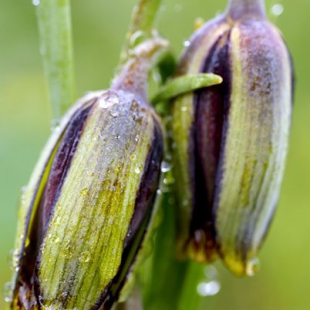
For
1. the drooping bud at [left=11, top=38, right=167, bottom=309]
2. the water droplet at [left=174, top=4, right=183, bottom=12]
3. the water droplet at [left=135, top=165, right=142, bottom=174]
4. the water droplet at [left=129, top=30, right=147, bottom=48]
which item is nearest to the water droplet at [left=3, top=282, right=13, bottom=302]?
the drooping bud at [left=11, top=38, right=167, bottom=309]

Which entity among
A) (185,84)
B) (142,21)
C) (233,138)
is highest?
(142,21)

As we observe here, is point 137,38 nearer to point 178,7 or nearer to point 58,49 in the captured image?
point 58,49

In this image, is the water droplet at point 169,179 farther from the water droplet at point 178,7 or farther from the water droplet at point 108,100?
the water droplet at point 178,7

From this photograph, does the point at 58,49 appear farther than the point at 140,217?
Yes

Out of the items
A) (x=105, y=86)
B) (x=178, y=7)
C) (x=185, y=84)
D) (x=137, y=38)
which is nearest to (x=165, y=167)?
(x=185, y=84)

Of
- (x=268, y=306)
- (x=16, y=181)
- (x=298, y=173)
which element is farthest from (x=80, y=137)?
(x=298, y=173)

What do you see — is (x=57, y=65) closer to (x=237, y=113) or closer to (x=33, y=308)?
(x=237, y=113)
